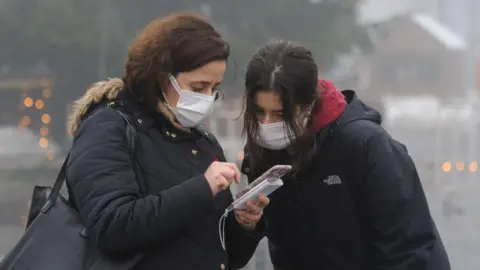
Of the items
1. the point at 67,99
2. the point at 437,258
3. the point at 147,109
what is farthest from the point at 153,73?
the point at 67,99

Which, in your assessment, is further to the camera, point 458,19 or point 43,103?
point 458,19

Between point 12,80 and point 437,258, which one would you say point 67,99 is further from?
point 437,258

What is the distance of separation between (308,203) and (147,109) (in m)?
0.41

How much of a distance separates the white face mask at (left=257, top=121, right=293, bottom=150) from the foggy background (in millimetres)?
2283

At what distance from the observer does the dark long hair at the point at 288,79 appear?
1.64 m

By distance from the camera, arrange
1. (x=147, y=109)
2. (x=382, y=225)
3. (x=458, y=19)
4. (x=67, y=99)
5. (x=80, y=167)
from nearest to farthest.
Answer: (x=80, y=167) → (x=147, y=109) → (x=382, y=225) → (x=67, y=99) → (x=458, y=19)

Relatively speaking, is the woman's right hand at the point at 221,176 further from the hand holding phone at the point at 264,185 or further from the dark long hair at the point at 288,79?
the dark long hair at the point at 288,79

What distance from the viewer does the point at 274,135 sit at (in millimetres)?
1699

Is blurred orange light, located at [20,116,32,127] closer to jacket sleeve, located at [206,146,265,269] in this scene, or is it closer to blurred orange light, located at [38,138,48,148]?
blurred orange light, located at [38,138,48,148]

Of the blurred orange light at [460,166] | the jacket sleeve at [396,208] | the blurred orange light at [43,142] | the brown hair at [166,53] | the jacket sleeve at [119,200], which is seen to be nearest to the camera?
the jacket sleeve at [119,200]

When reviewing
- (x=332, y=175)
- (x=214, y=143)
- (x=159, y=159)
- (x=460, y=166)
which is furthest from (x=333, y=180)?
(x=460, y=166)

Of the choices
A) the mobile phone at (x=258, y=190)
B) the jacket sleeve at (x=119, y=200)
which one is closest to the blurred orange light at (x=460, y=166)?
the mobile phone at (x=258, y=190)

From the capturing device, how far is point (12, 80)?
4434 millimetres

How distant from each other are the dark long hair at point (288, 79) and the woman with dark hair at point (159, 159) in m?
0.11
